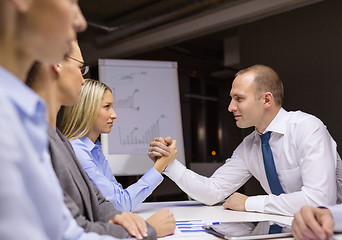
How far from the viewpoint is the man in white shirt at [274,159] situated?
1829 mm

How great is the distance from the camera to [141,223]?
3.77 feet

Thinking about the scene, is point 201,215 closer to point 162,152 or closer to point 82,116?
point 162,152

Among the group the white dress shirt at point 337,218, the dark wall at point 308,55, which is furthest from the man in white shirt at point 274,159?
the dark wall at point 308,55

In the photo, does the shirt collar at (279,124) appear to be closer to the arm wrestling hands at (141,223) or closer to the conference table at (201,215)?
the conference table at (201,215)

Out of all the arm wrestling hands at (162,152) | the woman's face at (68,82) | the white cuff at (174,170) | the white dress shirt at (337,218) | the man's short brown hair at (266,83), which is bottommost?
the white dress shirt at (337,218)

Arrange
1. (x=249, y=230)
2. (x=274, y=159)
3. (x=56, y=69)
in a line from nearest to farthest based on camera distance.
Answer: (x=56, y=69)
(x=249, y=230)
(x=274, y=159)

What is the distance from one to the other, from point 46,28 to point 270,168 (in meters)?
1.78

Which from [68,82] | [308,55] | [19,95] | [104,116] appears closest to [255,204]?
[104,116]

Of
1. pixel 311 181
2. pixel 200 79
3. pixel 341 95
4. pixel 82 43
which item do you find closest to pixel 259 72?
pixel 311 181

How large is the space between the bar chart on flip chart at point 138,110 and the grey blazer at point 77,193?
1963mm

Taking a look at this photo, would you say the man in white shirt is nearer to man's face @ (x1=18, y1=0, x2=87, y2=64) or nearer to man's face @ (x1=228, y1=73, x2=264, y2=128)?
man's face @ (x1=228, y1=73, x2=264, y2=128)

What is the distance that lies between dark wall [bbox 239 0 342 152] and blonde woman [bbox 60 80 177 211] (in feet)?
7.62

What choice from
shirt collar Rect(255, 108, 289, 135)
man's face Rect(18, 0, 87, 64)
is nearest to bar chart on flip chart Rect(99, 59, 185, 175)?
shirt collar Rect(255, 108, 289, 135)

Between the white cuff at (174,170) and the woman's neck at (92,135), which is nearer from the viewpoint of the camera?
the woman's neck at (92,135)
